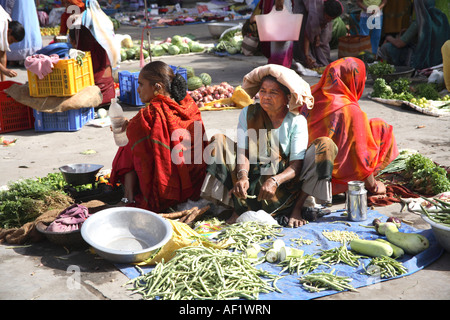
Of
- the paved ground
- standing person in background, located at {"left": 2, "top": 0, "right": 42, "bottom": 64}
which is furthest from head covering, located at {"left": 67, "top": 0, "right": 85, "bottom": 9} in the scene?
standing person in background, located at {"left": 2, "top": 0, "right": 42, "bottom": 64}

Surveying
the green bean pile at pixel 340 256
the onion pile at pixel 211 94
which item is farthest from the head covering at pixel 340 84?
the onion pile at pixel 211 94

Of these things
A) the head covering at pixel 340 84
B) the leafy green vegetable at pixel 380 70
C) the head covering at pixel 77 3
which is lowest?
the leafy green vegetable at pixel 380 70

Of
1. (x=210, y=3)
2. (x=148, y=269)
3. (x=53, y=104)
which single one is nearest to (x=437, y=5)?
(x=53, y=104)

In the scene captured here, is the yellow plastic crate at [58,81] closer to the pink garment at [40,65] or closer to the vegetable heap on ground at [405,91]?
the pink garment at [40,65]

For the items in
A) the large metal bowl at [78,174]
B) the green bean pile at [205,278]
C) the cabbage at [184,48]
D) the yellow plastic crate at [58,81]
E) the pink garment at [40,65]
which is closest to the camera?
the green bean pile at [205,278]

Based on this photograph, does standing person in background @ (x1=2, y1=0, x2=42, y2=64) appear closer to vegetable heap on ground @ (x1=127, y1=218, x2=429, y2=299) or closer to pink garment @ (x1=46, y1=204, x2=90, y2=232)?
pink garment @ (x1=46, y1=204, x2=90, y2=232)

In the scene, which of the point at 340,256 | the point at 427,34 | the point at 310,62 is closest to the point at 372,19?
the point at 427,34

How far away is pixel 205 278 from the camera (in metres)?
3.41

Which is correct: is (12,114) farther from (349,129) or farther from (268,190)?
(349,129)

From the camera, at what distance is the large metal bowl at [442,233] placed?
3730 millimetres

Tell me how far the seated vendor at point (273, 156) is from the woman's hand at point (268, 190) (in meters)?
0.09

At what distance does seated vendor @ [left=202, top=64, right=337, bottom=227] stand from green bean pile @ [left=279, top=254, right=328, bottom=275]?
644 mm

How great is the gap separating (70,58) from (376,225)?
15.5 ft

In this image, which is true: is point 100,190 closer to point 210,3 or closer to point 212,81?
point 212,81
